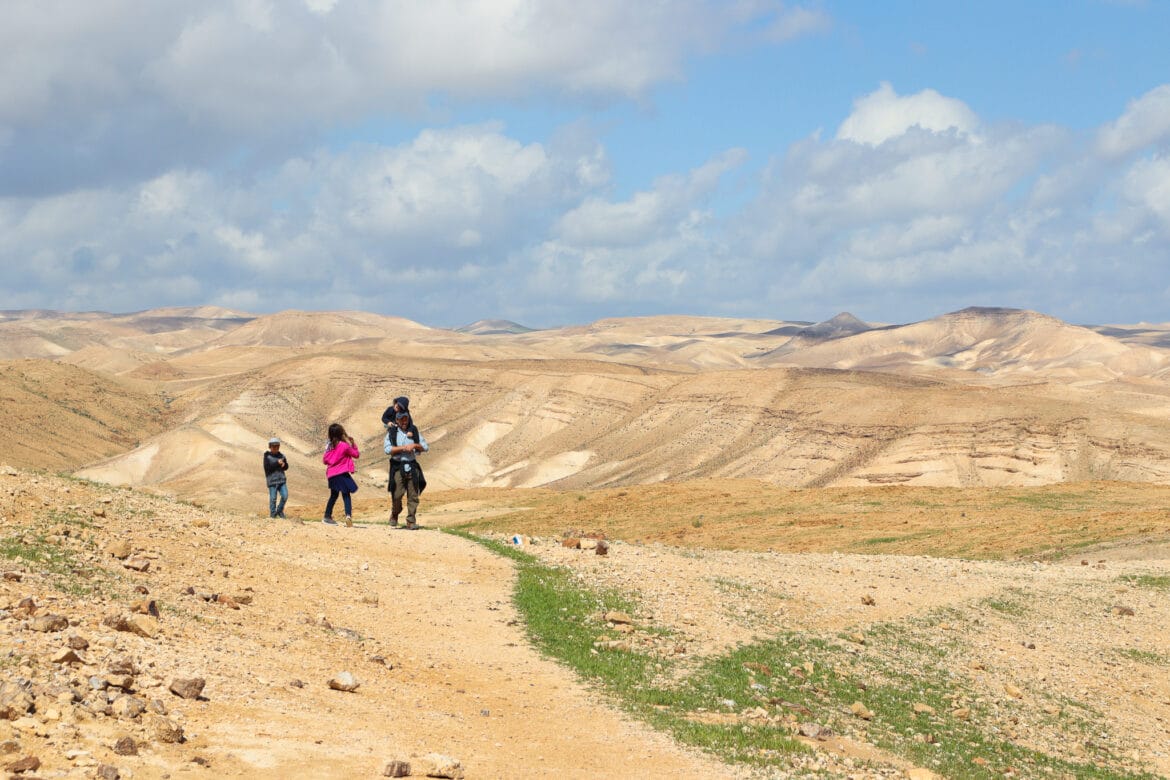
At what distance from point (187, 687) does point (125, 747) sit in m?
1.34

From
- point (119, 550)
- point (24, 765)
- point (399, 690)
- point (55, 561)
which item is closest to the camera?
point (24, 765)

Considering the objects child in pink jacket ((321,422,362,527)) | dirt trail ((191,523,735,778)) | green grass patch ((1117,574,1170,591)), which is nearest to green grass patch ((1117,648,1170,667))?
green grass patch ((1117,574,1170,591))

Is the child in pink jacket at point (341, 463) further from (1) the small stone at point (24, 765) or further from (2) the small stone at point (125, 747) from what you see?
(1) the small stone at point (24, 765)

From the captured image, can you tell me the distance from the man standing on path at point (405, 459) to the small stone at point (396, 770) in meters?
10.9

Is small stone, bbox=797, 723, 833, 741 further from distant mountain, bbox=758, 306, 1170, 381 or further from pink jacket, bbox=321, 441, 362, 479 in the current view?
distant mountain, bbox=758, 306, 1170, 381

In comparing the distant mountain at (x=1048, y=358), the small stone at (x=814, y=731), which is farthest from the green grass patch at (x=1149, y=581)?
the distant mountain at (x=1048, y=358)

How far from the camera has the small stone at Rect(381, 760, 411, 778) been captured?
7578mm

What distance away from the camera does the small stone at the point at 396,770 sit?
24.9 feet

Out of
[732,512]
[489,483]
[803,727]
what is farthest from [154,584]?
[489,483]

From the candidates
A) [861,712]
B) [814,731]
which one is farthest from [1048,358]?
[814,731]

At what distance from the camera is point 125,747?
7176 mm

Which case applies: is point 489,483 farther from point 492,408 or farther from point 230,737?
point 230,737

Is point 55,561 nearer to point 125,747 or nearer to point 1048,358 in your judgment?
point 125,747

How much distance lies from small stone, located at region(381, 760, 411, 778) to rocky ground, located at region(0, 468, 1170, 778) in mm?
25
